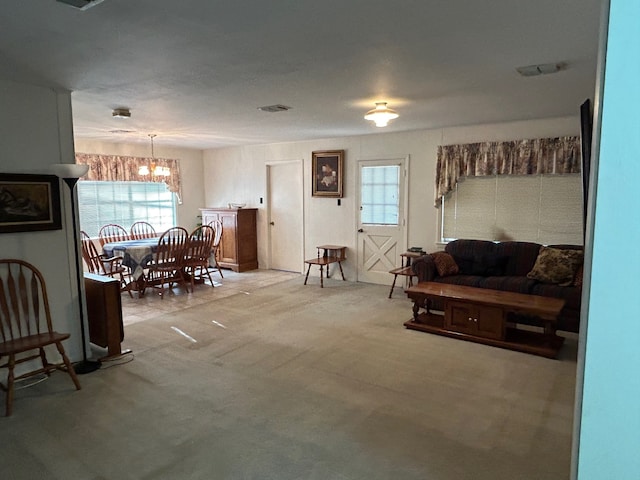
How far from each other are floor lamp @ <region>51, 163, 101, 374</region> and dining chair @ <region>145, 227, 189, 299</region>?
83.7 inches

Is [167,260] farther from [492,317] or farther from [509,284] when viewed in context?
[509,284]

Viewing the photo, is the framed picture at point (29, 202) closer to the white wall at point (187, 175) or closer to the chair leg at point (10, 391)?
the chair leg at point (10, 391)

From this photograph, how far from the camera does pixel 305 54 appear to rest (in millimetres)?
2643

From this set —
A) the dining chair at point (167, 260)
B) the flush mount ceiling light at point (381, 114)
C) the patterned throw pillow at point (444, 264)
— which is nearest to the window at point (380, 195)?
the patterned throw pillow at point (444, 264)

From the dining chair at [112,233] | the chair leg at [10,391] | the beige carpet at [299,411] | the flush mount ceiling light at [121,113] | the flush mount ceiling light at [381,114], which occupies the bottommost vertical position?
the beige carpet at [299,411]

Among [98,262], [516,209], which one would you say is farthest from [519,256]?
[98,262]

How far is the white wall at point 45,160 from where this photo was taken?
3.14m

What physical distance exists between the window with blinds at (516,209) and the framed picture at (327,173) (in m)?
1.75

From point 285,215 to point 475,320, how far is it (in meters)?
4.21

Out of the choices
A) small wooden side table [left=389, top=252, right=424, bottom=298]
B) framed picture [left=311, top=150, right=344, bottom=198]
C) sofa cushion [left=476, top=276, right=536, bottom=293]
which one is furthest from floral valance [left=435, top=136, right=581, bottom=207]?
framed picture [left=311, top=150, right=344, bottom=198]

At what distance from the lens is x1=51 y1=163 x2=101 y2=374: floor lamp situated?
10.4ft

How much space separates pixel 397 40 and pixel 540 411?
2.47 metres

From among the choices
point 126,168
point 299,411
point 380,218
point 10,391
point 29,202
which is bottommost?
point 299,411

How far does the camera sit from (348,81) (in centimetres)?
328
